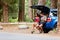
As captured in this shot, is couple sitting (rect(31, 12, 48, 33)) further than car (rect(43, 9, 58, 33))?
No

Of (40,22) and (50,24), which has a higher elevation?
(40,22)

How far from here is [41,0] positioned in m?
24.5

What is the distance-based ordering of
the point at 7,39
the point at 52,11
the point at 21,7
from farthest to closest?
the point at 21,7
the point at 52,11
the point at 7,39

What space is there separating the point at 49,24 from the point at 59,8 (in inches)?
59.2

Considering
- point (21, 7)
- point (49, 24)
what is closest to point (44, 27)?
point (49, 24)

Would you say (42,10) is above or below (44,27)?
above

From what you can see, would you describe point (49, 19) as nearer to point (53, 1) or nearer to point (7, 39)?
point (7, 39)

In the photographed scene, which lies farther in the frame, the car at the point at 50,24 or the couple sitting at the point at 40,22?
the car at the point at 50,24

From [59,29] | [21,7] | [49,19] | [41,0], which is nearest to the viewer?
[59,29]

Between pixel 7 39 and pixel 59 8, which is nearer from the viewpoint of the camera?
pixel 7 39

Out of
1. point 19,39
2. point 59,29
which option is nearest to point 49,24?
point 59,29

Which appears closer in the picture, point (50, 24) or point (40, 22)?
point (40, 22)

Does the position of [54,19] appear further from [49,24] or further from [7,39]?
[7,39]

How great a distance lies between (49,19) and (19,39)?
18.9 ft
